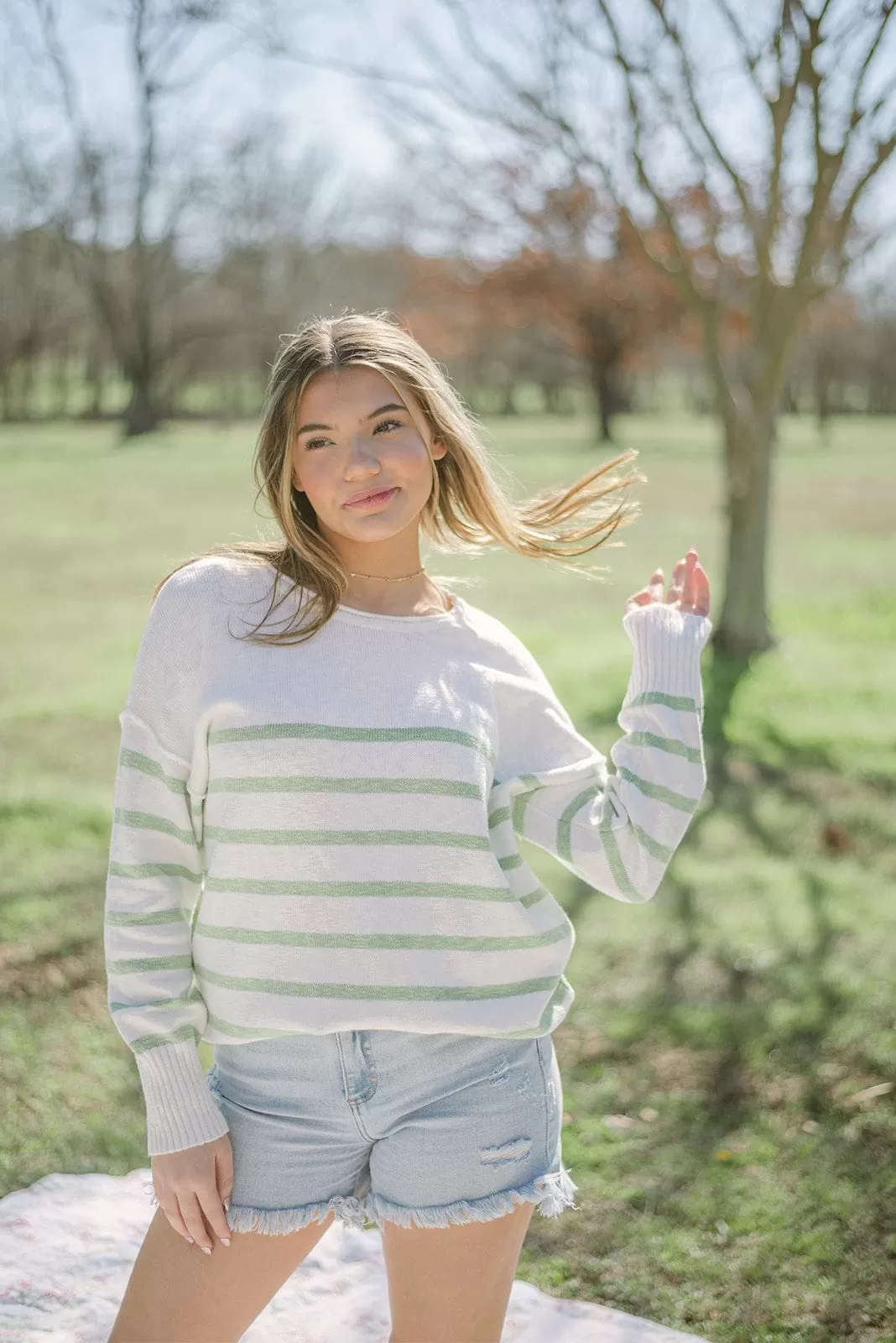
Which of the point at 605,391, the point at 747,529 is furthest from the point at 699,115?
the point at 605,391

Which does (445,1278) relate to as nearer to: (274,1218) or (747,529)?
(274,1218)

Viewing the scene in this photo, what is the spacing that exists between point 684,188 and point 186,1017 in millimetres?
17532

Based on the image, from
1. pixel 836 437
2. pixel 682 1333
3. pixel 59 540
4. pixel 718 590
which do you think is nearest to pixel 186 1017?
pixel 682 1333

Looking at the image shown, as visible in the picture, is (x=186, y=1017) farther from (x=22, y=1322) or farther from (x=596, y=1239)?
(x=596, y=1239)

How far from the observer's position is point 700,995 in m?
3.88

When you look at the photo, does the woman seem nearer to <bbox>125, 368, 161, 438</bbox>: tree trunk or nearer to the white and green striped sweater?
the white and green striped sweater

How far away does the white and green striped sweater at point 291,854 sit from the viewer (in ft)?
5.35

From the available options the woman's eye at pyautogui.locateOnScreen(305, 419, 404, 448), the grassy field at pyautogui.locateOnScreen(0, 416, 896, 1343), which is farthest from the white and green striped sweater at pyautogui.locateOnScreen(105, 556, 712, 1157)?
the grassy field at pyautogui.locateOnScreen(0, 416, 896, 1343)

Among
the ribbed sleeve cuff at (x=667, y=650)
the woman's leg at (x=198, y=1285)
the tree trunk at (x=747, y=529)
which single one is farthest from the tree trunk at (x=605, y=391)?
the woman's leg at (x=198, y=1285)

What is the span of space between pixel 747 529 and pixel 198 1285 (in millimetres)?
6458

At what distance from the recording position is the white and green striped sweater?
1631 millimetres

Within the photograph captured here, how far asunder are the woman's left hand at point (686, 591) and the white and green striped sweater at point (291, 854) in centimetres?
38

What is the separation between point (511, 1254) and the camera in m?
1.70

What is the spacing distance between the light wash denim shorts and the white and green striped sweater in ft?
0.14
